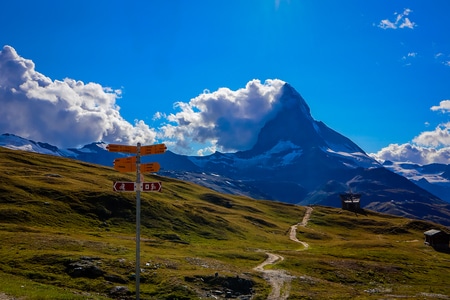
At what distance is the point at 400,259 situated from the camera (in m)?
89.9

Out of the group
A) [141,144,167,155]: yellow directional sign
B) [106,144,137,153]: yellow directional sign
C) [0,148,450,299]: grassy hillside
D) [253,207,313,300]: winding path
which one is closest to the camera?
[141,144,167,155]: yellow directional sign

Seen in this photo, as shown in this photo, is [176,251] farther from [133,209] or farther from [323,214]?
[323,214]

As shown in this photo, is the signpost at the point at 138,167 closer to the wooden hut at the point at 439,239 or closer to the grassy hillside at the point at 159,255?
the grassy hillside at the point at 159,255

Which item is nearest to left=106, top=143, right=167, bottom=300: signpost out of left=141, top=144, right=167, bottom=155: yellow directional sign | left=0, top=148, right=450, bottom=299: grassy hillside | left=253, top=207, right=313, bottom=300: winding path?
left=141, top=144, right=167, bottom=155: yellow directional sign

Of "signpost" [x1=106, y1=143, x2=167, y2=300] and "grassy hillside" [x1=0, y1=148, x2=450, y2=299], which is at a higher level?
"signpost" [x1=106, y1=143, x2=167, y2=300]

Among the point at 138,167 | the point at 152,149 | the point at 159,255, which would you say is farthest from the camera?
the point at 159,255

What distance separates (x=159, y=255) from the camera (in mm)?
61656

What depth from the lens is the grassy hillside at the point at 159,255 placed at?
144 ft

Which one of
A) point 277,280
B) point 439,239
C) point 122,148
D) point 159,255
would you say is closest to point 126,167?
point 122,148

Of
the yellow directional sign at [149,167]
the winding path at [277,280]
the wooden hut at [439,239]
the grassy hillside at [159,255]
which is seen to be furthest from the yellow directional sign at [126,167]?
the wooden hut at [439,239]

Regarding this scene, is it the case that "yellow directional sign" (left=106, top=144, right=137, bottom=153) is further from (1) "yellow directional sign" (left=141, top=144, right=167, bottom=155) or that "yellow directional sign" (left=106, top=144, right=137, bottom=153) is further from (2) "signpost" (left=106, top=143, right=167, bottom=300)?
(1) "yellow directional sign" (left=141, top=144, right=167, bottom=155)

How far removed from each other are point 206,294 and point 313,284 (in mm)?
19223

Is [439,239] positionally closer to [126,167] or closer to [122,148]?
[122,148]

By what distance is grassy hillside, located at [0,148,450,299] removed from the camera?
1725 inches
